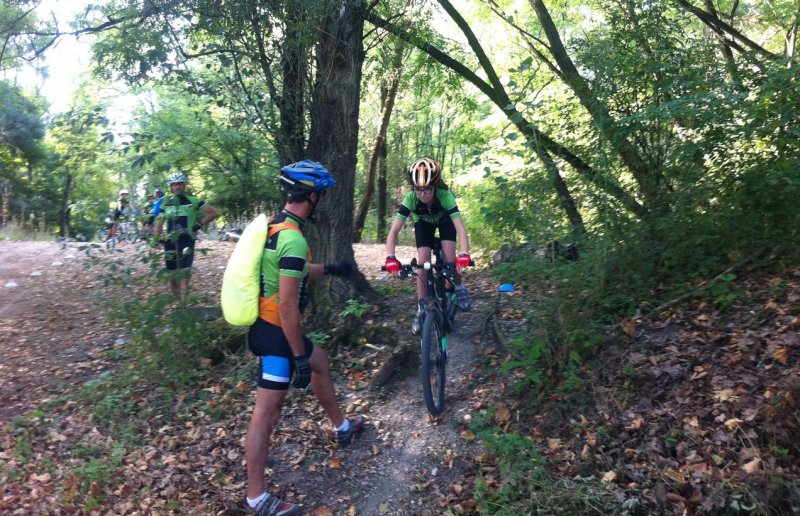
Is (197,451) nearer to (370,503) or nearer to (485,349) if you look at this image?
(370,503)

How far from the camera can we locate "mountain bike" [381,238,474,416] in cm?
494

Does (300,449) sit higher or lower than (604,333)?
lower

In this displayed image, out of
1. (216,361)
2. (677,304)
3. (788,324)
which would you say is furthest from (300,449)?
(788,324)

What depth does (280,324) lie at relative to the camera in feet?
13.4

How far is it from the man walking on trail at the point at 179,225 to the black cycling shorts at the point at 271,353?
2.39 metres

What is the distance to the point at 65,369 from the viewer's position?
6.96 metres

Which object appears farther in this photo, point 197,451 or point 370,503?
point 197,451

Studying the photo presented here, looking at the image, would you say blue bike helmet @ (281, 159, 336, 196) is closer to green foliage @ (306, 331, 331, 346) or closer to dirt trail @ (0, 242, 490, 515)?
dirt trail @ (0, 242, 490, 515)

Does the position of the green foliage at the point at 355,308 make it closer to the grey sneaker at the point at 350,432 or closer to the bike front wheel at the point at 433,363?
the bike front wheel at the point at 433,363

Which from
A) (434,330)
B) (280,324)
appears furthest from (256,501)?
(434,330)

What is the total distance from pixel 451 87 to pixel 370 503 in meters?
8.13

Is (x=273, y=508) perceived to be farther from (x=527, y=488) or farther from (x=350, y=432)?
(x=527, y=488)

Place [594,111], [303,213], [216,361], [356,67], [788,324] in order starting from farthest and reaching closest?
[356,67] → [216,361] → [594,111] → [788,324] → [303,213]

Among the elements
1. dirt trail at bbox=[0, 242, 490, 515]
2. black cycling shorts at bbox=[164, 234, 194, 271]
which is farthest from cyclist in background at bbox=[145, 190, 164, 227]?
dirt trail at bbox=[0, 242, 490, 515]
